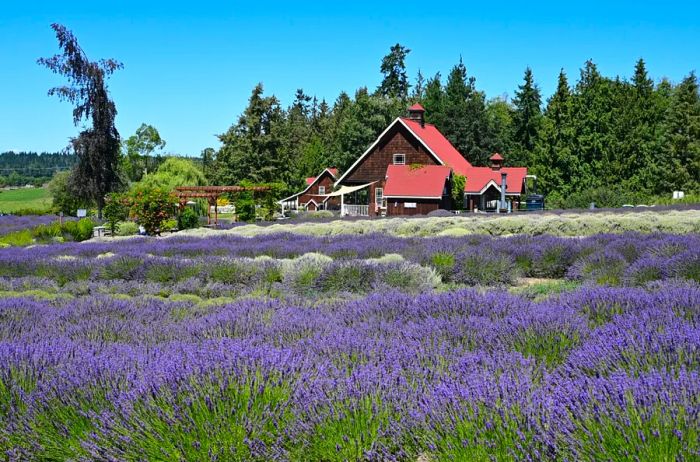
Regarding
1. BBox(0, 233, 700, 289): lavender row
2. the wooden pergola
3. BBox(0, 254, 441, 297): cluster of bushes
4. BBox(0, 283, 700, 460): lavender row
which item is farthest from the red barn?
BBox(0, 283, 700, 460): lavender row

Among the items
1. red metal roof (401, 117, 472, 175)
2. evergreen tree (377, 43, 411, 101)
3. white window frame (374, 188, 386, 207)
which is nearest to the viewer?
red metal roof (401, 117, 472, 175)

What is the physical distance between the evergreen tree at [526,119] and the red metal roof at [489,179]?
15.1m

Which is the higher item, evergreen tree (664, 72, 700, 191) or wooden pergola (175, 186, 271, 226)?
evergreen tree (664, 72, 700, 191)

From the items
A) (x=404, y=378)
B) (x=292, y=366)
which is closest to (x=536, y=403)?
Result: (x=404, y=378)

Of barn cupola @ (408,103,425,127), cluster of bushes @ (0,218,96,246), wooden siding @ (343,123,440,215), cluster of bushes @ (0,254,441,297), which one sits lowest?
cluster of bushes @ (0,218,96,246)

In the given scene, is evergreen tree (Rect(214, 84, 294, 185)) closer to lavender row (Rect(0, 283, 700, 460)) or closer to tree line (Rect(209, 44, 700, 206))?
tree line (Rect(209, 44, 700, 206))

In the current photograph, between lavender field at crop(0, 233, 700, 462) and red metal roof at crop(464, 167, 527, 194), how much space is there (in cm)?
3939

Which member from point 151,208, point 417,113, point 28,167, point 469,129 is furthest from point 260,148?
point 28,167

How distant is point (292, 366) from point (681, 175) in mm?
57019

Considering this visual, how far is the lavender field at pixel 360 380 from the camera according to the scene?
8.61ft

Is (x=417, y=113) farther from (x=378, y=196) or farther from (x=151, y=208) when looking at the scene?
(x=151, y=208)

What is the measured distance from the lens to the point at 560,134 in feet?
162

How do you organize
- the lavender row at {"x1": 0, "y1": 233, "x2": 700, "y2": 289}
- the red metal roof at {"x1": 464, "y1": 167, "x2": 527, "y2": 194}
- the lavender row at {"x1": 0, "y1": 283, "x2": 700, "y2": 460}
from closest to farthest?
the lavender row at {"x1": 0, "y1": 283, "x2": 700, "y2": 460}, the lavender row at {"x1": 0, "y1": 233, "x2": 700, "y2": 289}, the red metal roof at {"x1": 464, "y1": 167, "x2": 527, "y2": 194}

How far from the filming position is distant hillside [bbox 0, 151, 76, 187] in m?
143
